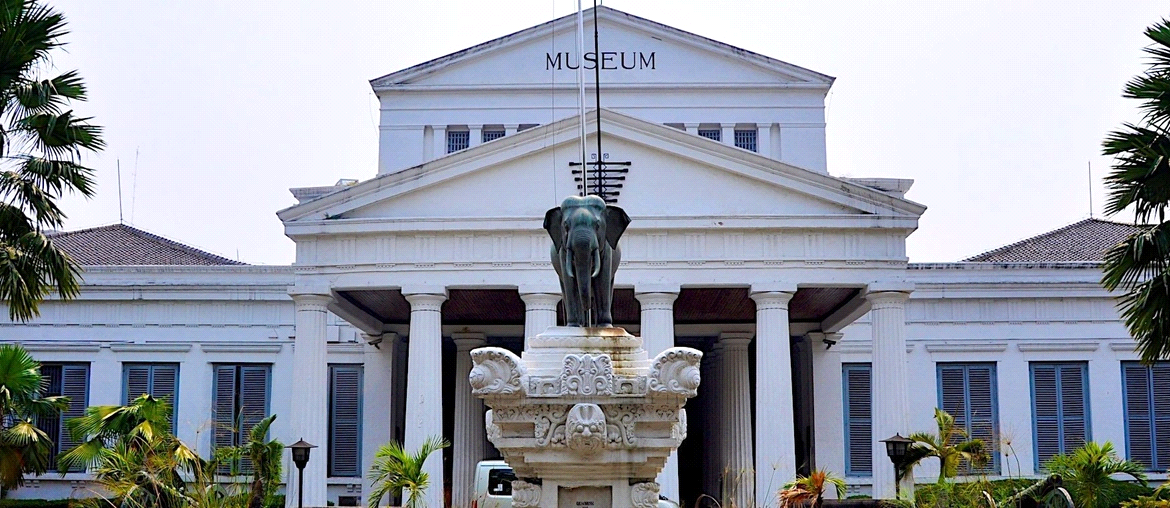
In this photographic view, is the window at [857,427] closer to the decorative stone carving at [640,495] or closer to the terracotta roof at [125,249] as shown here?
the terracotta roof at [125,249]

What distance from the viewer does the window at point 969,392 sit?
41.2 metres

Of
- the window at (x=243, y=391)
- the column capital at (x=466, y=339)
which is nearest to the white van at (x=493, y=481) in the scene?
the column capital at (x=466, y=339)

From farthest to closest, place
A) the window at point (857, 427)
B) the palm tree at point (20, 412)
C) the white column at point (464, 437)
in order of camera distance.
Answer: the window at point (857, 427), the white column at point (464, 437), the palm tree at point (20, 412)

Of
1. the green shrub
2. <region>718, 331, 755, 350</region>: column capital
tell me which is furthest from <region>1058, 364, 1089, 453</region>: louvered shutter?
the green shrub

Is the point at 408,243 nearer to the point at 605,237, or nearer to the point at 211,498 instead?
the point at 211,498

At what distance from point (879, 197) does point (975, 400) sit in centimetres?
1118

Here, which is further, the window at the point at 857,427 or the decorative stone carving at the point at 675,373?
the window at the point at 857,427

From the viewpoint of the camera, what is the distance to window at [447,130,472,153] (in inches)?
1785

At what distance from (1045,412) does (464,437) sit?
16.6 metres

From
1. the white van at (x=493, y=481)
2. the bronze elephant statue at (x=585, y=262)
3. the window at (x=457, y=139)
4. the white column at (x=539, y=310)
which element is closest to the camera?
the bronze elephant statue at (x=585, y=262)

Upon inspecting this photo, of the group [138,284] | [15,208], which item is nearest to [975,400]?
[138,284]

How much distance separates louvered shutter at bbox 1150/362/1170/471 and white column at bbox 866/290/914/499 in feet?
39.7

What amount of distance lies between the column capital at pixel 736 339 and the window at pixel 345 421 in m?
10.7

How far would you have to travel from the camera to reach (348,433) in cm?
4181
